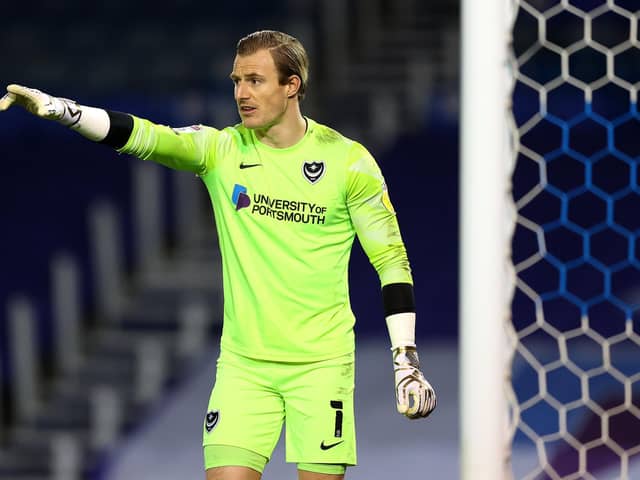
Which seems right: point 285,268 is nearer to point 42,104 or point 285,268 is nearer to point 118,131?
point 118,131

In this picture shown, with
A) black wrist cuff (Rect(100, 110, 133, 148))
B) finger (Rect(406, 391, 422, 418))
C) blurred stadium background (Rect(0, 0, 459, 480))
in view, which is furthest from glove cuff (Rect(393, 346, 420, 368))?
blurred stadium background (Rect(0, 0, 459, 480))

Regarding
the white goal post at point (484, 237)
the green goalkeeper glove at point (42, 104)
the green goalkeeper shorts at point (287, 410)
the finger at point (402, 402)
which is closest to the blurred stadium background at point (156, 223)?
the white goal post at point (484, 237)

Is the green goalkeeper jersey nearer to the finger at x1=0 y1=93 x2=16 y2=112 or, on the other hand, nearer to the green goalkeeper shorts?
the green goalkeeper shorts

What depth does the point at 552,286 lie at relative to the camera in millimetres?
6195

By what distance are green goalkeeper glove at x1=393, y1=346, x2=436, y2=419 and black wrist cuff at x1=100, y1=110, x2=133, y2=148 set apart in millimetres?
791

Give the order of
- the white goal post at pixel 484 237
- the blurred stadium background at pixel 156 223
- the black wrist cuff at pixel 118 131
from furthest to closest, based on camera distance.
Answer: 1. the blurred stadium background at pixel 156 223
2. the white goal post at pixel 484 237
3. the black wrist cuff at pixel 118 131

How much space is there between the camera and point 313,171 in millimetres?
2998

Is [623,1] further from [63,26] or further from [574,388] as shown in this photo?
[63,26]

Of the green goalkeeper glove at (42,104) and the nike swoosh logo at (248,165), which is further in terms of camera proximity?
the nike swoosh logo at (248,165)

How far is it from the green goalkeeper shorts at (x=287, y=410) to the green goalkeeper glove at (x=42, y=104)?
2.15 ft

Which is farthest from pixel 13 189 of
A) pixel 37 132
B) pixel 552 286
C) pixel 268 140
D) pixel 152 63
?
pixel 268 140

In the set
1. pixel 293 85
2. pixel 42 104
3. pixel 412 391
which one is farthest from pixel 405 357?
pixel 42 104

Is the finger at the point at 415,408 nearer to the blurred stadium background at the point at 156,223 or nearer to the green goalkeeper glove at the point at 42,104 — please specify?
the green goalkeeper glove at the point at 42,104

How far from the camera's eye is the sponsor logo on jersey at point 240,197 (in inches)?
118
